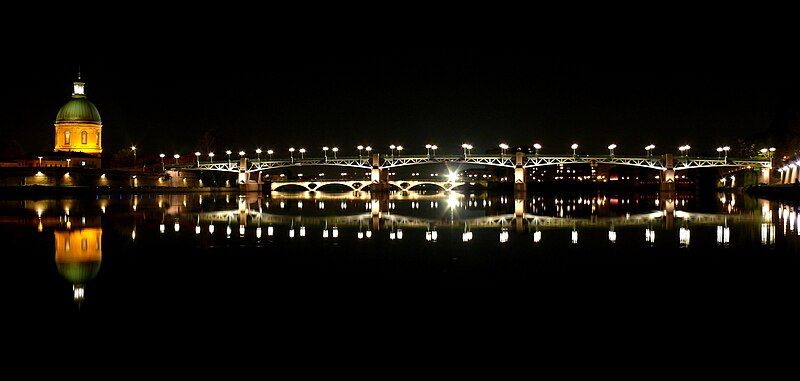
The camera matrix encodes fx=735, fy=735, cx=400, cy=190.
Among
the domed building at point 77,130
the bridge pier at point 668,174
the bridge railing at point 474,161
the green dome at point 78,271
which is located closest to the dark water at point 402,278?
the green dome at point 78,271

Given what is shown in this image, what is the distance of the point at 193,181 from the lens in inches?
5354

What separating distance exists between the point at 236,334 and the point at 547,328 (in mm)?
3873

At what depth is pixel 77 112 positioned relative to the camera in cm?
13300

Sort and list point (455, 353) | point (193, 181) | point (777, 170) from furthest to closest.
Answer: point (193, 181), point (777, 170), point (455, 353)

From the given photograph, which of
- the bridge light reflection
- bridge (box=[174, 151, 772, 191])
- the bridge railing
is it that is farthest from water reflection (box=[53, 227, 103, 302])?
the bridge railing

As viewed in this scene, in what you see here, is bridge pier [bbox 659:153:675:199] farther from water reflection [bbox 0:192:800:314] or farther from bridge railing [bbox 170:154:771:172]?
water reflection [bbox 0:192:800:314]

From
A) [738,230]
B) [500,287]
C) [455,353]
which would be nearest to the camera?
[455,353]

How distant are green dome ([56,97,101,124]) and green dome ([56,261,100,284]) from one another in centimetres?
12825

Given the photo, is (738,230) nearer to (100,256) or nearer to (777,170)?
(100,256)

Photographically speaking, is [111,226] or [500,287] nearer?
[500,287]

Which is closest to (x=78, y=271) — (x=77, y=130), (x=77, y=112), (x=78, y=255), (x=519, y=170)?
(x=78, y=255)

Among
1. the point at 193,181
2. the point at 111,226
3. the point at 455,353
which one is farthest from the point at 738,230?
the point at 193,181

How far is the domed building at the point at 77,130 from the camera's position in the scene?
433 feet

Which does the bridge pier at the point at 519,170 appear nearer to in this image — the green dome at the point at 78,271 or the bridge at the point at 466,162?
the bridge at the point at 466,162
